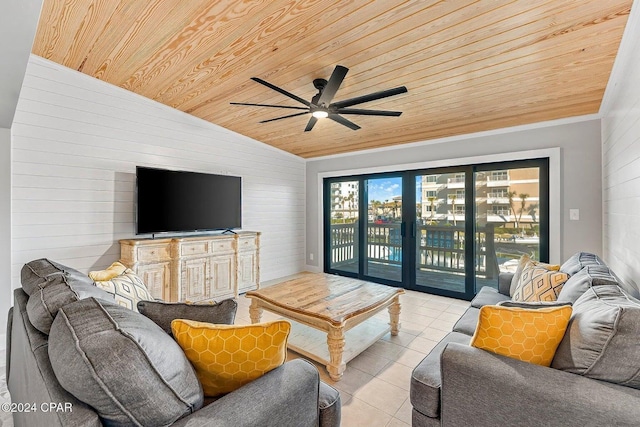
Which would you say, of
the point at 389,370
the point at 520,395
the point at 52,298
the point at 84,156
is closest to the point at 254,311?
the point at 389,370

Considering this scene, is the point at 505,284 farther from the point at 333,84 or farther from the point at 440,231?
the point at 333,84

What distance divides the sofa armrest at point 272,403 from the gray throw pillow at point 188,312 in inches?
13.6

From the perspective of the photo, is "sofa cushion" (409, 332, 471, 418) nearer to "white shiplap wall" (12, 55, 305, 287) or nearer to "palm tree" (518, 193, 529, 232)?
"palm tree" (518, 193, 529, 232)

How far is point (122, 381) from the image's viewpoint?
77 centimetres

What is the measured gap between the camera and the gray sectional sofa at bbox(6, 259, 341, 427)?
769mm

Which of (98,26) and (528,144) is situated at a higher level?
(98,26)

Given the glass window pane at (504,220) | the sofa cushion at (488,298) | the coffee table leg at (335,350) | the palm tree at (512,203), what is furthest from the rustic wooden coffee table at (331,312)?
the palm tree at (512,203)

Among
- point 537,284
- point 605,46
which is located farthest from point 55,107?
point 605,46

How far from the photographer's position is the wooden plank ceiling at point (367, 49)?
1.99 metres

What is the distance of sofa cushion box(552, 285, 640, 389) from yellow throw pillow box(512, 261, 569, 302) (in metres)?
0.78

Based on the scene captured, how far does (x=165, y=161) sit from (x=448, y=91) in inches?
140

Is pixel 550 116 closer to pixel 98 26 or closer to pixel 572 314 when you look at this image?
pixel 572 314

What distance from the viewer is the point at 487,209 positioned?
395cm

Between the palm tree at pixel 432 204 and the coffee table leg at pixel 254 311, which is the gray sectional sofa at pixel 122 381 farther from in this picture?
the palm tree at pixel 432 204
